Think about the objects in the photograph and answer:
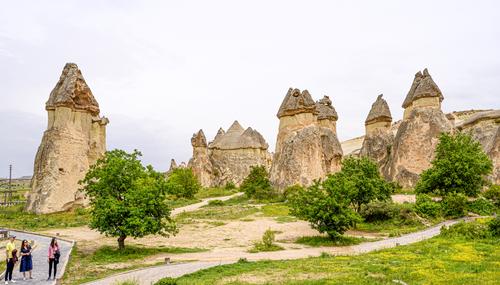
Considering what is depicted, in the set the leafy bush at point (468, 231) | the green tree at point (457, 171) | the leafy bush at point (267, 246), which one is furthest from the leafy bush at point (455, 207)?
the leafy bush at point (267, 246)

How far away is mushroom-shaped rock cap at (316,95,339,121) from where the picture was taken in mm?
47750

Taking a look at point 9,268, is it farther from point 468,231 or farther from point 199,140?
point 199,140

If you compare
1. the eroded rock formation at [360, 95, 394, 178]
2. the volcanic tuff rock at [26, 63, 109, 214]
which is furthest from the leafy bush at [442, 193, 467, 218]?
the volcanic tuff rock at [26, 63, 109, 214]

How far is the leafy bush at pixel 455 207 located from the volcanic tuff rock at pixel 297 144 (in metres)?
14.0

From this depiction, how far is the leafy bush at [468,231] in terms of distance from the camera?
1614 cm

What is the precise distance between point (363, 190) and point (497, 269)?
486 inches

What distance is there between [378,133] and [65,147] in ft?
98.1

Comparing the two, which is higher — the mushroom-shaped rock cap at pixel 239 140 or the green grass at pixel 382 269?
the mushroom-shaped rock cap at pixel 239 140

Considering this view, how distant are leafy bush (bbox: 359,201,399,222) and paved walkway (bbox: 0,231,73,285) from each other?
15239 millimetres

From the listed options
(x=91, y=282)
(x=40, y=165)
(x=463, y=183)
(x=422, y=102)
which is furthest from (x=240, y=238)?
(x=422, y=102)

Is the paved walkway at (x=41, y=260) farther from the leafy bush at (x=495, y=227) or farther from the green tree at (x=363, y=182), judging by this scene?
the leafy bush at (x=495, y=227)

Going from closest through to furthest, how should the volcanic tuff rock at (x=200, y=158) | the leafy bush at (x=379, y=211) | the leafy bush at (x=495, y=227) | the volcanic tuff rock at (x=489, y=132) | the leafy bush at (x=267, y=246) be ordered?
1. the leafy bush at (x=495, y=227)
2. the leafy bush at (x=267, y=246)
3. the leafy bush at (x=379, y=211)
4. the volcanic tuff rock at (x=489, y=132)
5. the volcanic tuff rock at (x=200, y=158)

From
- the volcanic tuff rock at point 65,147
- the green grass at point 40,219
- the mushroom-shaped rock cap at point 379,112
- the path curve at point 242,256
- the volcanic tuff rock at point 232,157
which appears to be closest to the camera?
the path curve at point 242,256

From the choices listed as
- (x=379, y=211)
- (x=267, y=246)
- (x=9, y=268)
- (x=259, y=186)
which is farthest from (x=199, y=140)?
(x=9, y=268)
